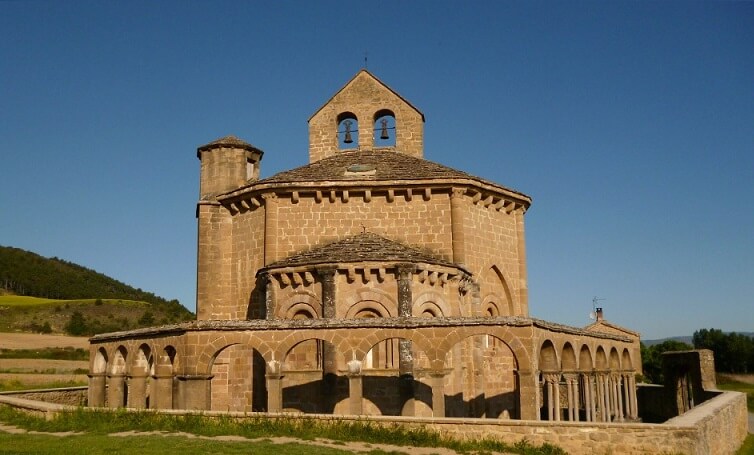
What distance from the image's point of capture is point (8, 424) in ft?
46.7

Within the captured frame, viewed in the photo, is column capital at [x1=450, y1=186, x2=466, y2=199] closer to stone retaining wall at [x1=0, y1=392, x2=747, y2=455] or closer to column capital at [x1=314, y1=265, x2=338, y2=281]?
column capital at [x1=314, y1=265, x2=338, y2=281]

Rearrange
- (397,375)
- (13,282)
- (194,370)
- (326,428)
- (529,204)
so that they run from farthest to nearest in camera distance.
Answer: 1. (13,282)
2. (529,204)
3. (397,375)
4. (194,370)
5. (326,428)

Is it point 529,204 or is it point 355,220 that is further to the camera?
point 529,204

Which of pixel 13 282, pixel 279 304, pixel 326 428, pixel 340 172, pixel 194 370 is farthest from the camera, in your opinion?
pixel 13 282

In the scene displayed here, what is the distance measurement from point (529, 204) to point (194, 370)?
521 inches

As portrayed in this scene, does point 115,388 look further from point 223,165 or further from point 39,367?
point 39,367

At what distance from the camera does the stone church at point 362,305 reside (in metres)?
14.5

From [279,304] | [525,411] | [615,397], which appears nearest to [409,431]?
[525,411]

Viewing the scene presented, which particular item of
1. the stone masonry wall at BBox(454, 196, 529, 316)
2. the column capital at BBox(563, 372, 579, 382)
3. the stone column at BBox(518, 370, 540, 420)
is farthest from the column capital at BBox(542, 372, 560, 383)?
the stone masonry wall at BBox(454, 196, 529, 316)

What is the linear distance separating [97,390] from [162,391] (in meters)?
3.83

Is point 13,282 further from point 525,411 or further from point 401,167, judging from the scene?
point 525,411

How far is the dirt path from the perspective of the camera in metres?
45.0

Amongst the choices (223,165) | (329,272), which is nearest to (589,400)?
(329,272)

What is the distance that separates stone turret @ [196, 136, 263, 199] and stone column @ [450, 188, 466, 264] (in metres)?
7.50
